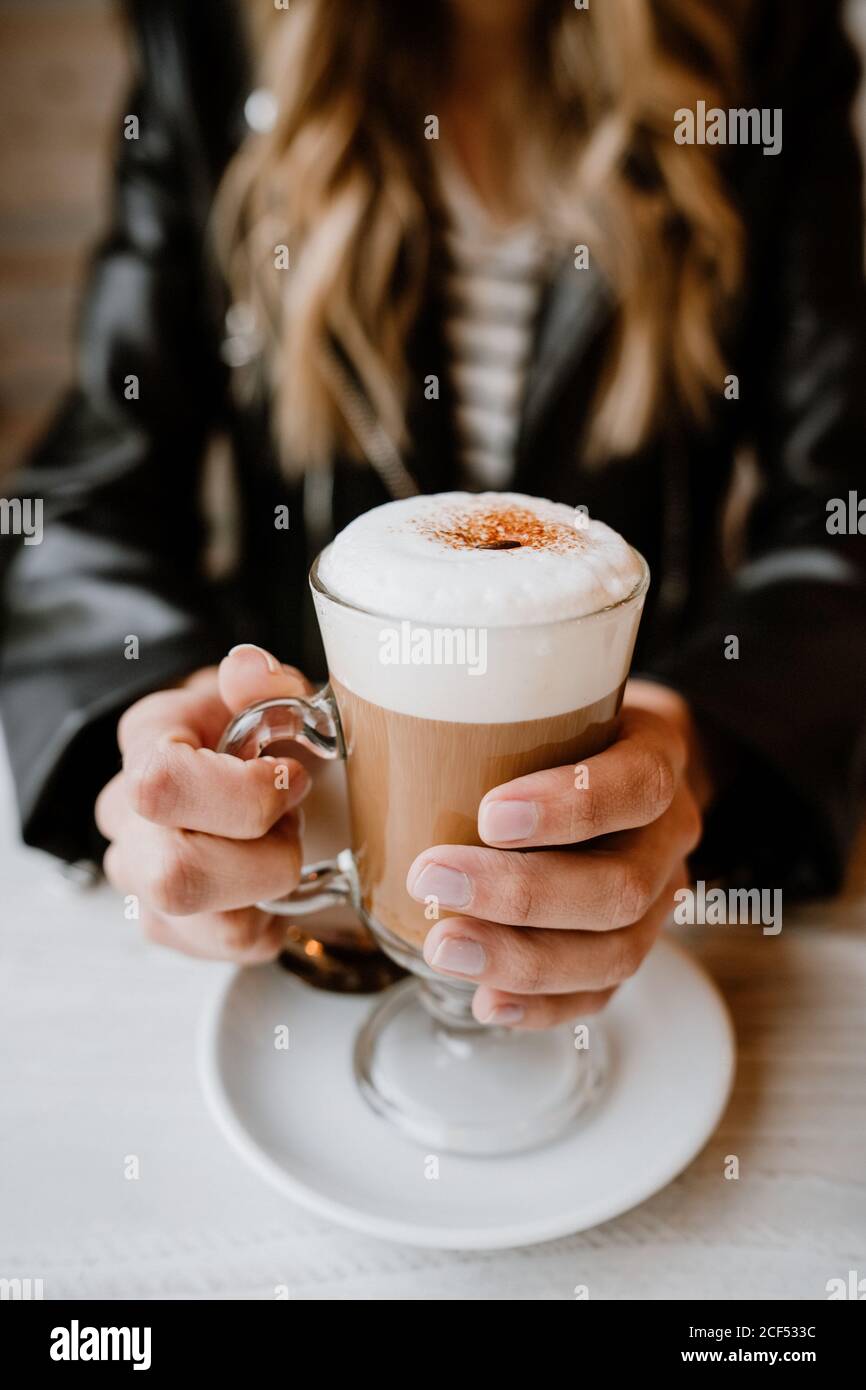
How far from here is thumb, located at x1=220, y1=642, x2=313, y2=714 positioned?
27.7 inches

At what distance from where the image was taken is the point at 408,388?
1368 mm

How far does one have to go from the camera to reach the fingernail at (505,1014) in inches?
26.7

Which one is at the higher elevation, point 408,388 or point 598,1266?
point 408,388

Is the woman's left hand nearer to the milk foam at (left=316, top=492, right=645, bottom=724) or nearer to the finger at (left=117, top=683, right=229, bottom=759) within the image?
the milk foam at (left=316, top=492, right=645, bottom=724)

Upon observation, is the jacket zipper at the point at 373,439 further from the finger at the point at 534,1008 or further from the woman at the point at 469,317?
the finger at the point at 534,1008

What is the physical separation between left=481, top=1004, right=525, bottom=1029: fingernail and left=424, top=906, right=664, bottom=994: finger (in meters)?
0.02

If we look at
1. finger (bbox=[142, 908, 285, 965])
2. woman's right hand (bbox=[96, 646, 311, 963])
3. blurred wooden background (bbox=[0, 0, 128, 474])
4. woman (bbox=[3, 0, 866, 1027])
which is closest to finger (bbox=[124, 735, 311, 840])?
woman's right hand (bbox=[96, 646, 311, 963])

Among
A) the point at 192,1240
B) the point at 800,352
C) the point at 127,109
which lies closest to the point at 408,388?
the point at 800,352

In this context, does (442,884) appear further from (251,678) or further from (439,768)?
(251,678)

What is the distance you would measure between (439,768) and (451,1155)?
271 millimetres

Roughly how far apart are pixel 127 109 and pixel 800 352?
1.07 meters

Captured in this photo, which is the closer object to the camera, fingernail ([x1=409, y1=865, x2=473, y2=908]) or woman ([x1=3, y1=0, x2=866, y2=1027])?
fingernail ([x1=409, y1=865, x2=473, y2=908])
